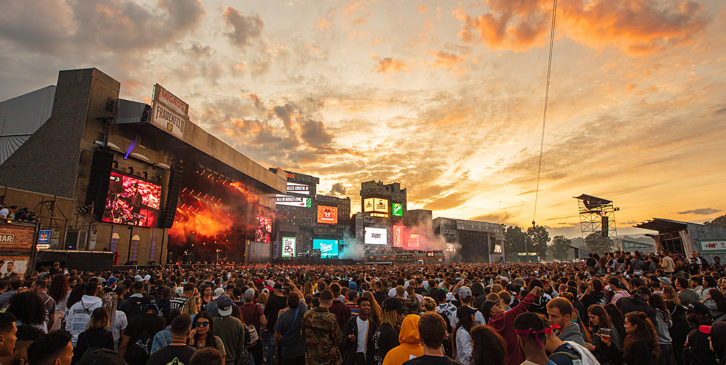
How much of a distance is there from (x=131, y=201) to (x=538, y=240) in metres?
139

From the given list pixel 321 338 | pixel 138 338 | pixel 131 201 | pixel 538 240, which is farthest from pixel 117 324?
pixel 538 240

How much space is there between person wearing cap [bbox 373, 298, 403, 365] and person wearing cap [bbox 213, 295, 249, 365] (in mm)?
2063

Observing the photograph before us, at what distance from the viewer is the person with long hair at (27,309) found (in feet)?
14.1

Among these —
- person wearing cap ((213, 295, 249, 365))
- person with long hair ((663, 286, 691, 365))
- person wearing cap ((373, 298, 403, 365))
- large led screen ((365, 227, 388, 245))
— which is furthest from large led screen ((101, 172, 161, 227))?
large led screen ((365, 227, 388, 245))

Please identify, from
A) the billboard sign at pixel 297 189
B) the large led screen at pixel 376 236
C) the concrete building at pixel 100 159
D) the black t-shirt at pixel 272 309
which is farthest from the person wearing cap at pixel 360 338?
the large led screen at pixel 376 236

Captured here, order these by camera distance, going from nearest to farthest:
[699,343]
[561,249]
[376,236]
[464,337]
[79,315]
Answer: [699,343] → [464,337] → [79,315] → [376,236] → [561,249]

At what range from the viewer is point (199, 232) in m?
41.6

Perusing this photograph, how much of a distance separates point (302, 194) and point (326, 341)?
208 ft

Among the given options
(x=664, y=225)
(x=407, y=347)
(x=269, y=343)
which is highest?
(x=664, y=225)

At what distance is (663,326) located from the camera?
18.7 ft

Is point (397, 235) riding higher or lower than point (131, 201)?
higher

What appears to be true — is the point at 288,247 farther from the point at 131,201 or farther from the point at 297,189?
the point at 131,201

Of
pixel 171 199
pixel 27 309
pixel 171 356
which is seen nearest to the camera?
pixel 171 356

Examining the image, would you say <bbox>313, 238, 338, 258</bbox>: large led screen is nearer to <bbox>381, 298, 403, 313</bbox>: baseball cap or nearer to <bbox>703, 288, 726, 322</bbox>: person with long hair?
<bbox>703, 288, 726, 322</bbox>: person with long hair
